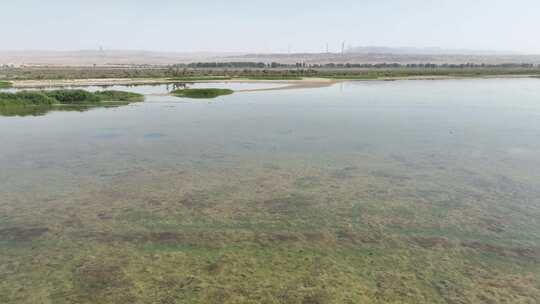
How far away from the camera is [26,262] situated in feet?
20.3

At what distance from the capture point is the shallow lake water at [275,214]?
5648mm

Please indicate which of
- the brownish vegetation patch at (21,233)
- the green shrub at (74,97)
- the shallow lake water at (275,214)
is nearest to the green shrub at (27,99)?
the green shrub at (74,97)

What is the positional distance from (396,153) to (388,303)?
8.46m

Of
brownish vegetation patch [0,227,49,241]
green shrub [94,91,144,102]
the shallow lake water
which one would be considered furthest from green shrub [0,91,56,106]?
brownish vegetation patch [0,227,49,241]

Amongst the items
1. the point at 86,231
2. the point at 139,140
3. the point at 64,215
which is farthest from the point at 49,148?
the point at 86,231

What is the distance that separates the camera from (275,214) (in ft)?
26.3

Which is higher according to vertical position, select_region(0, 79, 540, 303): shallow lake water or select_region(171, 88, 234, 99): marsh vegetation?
select_region(171, 88, 234, 99): marsh vegetation

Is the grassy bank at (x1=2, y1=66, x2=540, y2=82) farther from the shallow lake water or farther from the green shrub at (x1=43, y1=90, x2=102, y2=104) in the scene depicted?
the shallow lake water

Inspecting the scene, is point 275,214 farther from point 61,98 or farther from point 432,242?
point 61,98

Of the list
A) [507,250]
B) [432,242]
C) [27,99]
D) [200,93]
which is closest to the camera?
[507,250]

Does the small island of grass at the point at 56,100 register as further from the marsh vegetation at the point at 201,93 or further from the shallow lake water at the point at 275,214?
the shallow lake water at the point at 275,214

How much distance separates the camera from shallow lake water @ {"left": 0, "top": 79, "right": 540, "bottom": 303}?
5648mm

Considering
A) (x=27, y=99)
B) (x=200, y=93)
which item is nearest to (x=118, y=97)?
(x=27, y=99)

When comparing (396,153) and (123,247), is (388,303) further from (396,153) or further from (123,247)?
(396,153)
